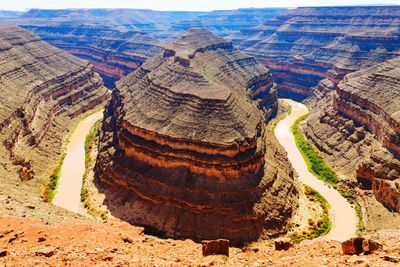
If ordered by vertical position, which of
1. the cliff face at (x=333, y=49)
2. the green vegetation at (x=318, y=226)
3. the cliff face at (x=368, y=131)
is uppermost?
the cliff face at (x=333, y=49)

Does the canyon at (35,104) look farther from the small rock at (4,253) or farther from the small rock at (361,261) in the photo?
the small rock at (361,261)

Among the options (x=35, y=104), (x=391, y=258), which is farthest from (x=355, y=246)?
(x=35, y=104)

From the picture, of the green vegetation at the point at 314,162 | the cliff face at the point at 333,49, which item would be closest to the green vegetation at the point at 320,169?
the green vegetation at the point at 314,162

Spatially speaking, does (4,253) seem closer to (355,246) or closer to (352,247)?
(352,247)

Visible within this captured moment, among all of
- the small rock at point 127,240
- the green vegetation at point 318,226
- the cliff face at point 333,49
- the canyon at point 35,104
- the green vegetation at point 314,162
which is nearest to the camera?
the small rock at point 127,240

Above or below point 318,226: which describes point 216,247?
above

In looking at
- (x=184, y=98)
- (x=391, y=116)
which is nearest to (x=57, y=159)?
(x=184, y=98)
